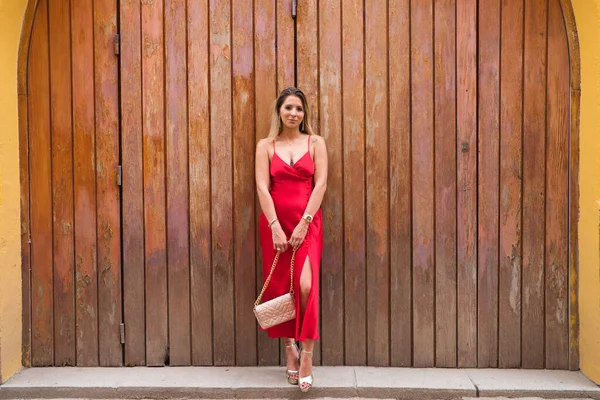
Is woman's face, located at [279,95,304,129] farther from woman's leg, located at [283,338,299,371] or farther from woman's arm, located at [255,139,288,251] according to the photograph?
woman's leg, located at [283,338,299,371]

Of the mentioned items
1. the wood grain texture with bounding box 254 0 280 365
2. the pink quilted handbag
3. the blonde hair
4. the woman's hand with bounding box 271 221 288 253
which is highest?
the wood grain texture with bounding box 254 0 280 365

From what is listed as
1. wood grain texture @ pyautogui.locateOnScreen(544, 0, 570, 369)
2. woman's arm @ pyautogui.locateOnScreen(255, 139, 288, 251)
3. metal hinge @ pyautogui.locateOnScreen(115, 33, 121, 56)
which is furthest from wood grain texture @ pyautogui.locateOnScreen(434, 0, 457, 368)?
metal hinge @ pyautogui.locateOnScreen(115, 33, 121, 56)

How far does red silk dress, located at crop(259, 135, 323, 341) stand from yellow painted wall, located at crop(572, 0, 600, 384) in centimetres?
163

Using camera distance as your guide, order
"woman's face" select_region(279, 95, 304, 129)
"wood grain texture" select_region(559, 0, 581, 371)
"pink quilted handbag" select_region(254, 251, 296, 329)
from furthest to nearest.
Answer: "wood grain texture" select_region(559, 0, 581, 371) < "woman's face" select_region(279, 95, 304, 129) < "pink quilted handbag" select_region(254, 251, 296, 329)

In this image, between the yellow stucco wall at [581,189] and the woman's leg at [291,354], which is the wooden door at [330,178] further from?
the woman's leg at [291,354]

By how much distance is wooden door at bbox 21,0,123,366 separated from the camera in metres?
3.84

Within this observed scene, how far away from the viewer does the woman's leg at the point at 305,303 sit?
137 inches

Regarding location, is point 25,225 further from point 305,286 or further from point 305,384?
point 305,384

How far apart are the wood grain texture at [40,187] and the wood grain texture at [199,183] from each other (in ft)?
3.07

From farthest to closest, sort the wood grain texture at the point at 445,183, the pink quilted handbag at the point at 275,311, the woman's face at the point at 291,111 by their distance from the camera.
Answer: the wood grain texture at the point at 445,183, the woman's face at the point at 291,111, the pink quilted handbag at the point at 275,311

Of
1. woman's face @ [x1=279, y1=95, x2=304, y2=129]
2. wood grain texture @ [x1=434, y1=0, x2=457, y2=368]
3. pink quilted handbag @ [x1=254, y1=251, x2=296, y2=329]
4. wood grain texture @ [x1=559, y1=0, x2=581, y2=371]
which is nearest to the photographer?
pink quilted handbag @ [x1=254, y1=251, x2=296, y2=329]

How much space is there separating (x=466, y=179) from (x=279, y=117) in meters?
1.27

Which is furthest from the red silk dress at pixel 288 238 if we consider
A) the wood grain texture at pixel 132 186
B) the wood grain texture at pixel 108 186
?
the wood grain texture at pixel 108 186

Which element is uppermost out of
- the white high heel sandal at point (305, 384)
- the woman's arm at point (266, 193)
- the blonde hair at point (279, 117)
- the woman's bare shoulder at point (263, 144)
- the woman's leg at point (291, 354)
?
the blonde hair at point (279, 117)
